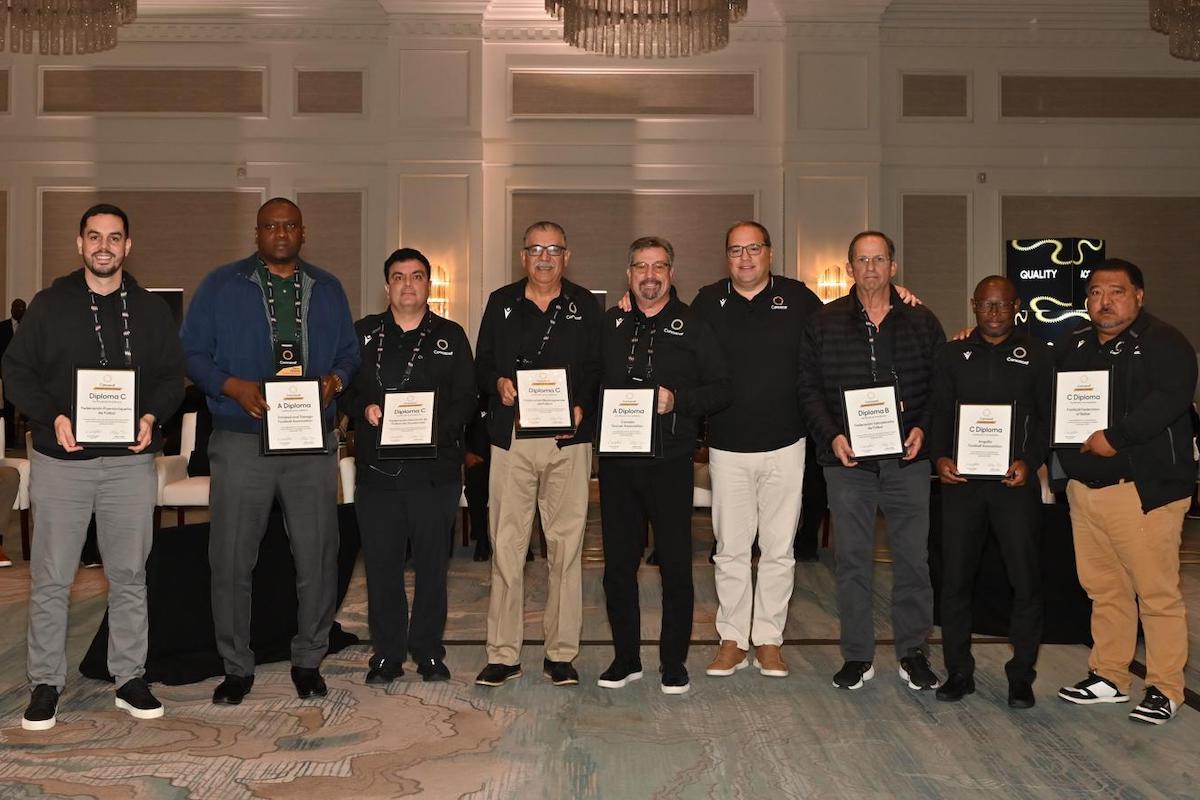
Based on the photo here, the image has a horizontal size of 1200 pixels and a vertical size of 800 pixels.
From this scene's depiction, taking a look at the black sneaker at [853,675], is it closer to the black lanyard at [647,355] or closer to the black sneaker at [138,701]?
the black lanyard at [647,355]

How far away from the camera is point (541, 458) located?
439cm

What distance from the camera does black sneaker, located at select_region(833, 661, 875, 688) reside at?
4375mm

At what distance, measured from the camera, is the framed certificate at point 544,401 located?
4.24 meters

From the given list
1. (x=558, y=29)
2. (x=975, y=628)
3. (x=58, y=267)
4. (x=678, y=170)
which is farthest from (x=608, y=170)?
(x=975, y=628)

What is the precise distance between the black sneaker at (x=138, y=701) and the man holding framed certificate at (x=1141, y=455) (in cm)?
310

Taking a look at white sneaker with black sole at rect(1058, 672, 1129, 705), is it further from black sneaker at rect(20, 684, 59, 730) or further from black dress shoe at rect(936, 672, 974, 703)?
black sneaker at rect(20, 684, 59, 730)

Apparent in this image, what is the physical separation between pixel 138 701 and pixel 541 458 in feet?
5.13

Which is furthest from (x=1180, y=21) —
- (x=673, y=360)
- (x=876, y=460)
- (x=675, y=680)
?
(x=675, y=680)

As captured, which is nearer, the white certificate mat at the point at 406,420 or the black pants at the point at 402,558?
the white certificate mat at the point at 406,420

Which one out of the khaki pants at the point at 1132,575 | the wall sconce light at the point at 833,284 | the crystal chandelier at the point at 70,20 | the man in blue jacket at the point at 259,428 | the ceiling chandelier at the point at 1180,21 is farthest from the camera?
the wall sconce light at the point at 833,284

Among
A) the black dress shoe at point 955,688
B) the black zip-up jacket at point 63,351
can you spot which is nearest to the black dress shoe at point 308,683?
the black zip-up jacket at point 63,351

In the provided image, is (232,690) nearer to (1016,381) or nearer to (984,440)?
(984,440)

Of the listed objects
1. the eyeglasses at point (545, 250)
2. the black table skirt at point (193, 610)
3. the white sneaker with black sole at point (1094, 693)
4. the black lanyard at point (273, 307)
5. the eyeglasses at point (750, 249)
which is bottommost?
the white sneaker with black sole at point (1094, 693)

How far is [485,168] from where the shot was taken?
11.0 meters
